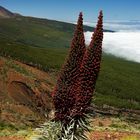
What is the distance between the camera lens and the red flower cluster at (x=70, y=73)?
11688 millimetres

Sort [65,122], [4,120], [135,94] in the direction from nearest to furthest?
[65,122] → [4,120] → [135,94]

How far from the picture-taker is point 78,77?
38.3 feet

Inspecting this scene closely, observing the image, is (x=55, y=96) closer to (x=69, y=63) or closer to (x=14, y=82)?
(x=69, y=63)

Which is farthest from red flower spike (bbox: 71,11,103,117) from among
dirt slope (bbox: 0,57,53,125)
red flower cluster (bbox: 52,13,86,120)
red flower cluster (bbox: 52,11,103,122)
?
dirt slope (bbox: 0,57,53,125)

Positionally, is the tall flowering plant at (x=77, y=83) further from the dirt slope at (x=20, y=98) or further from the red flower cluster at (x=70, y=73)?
the dirt slope at (x=20, y=98)

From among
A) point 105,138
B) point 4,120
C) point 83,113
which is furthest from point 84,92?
point 4,120

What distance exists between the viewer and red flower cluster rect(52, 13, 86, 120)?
11.7m

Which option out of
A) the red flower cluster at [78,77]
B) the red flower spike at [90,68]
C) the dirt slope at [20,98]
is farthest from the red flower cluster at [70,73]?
the dirt slope at [20,98]

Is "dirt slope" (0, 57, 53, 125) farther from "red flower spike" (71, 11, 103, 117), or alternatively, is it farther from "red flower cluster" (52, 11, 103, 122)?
"red flower spike" (71, 11, 103, 117)

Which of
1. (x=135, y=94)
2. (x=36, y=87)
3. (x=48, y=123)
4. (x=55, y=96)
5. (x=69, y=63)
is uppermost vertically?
(x=69, y=63)

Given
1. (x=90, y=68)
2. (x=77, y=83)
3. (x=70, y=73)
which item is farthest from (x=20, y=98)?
(x=90, y=68)

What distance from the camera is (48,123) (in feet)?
40.4

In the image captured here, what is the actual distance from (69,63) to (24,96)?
1839 inches

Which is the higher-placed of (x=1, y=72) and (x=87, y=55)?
(x=87, y=55)
